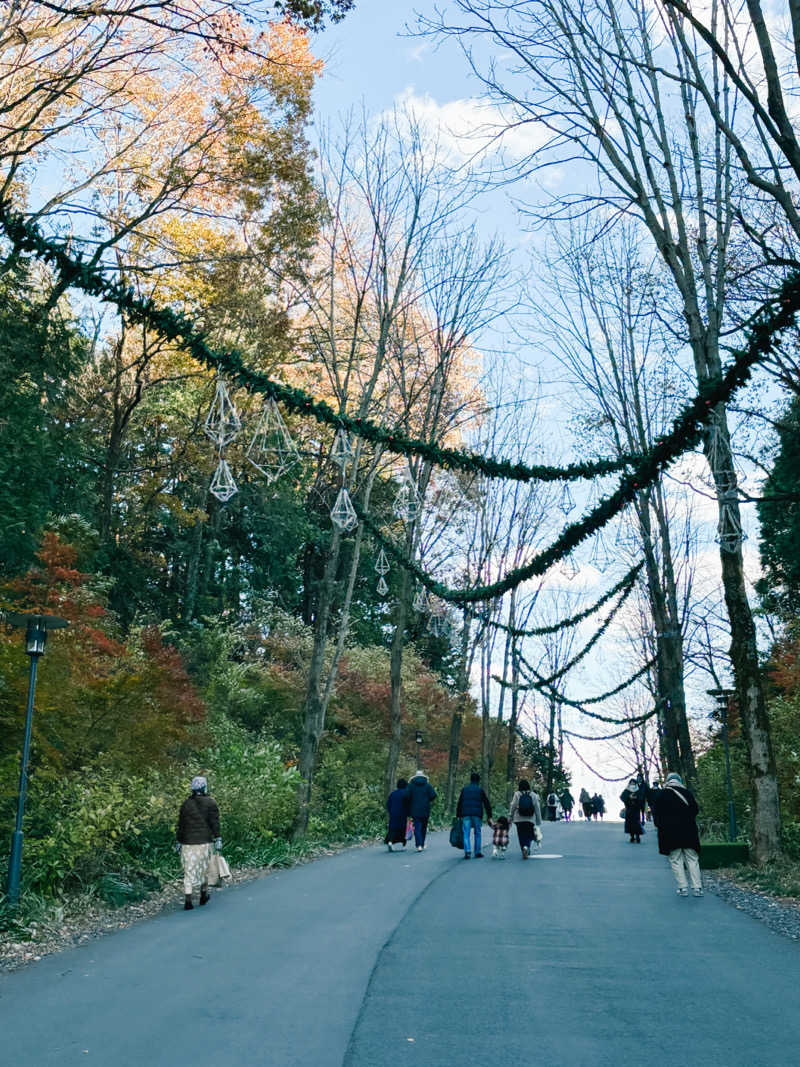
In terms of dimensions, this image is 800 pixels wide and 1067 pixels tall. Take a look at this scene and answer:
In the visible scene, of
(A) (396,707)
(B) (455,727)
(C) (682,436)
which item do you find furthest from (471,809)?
(B) (455,727)

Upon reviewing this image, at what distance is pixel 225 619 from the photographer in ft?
115

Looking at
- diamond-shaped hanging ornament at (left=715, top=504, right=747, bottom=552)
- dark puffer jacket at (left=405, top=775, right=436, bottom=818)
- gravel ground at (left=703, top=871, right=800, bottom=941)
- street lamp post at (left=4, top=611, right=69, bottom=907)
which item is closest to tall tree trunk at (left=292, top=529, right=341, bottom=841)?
dark puffer jacket at (left=405, top=775, right=436, bottom=818)

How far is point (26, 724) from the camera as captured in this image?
35.9ft

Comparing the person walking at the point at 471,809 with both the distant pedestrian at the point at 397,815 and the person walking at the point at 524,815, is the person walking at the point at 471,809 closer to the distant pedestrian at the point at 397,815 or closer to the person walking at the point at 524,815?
the person walking at the point at 524,815

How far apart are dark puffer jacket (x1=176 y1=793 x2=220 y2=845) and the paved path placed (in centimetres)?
84

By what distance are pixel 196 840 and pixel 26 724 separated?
9.18ft

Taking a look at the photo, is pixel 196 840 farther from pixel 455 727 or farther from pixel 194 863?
pixel 455 727

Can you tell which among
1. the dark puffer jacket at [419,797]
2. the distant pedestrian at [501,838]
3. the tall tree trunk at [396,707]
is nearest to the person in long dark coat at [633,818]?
the tall tree trunk at [396,707]

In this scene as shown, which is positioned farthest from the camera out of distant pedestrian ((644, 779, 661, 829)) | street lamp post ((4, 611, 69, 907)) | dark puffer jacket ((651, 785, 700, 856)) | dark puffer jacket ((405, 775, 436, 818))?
dark puffer jacket ((405, 775, 436, 818))

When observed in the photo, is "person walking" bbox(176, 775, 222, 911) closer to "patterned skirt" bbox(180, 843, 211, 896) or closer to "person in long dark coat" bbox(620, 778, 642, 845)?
"patterned skirt" bbox(180, 843, 211, 896)

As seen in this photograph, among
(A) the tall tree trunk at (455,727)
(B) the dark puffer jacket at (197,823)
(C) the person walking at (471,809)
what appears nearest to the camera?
(B) the dark puffer jacket at (197,823)

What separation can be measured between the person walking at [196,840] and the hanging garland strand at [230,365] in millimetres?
5525

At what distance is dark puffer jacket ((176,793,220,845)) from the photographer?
1262 cm

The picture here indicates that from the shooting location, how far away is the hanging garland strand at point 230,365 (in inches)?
313
